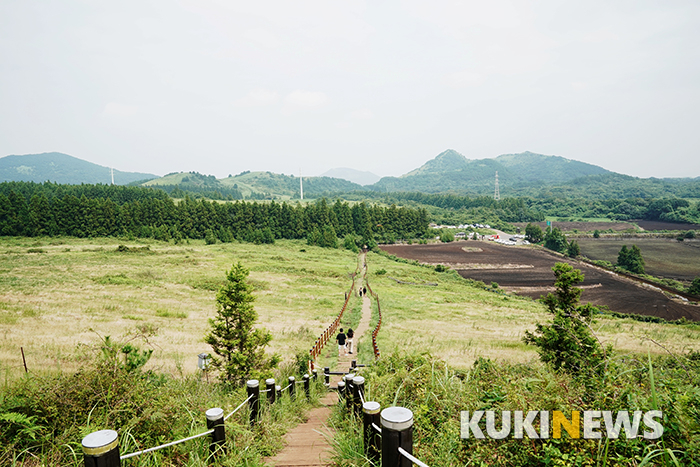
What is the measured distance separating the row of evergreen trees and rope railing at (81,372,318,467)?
78.9 meters

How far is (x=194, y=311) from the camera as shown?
25.8 metres

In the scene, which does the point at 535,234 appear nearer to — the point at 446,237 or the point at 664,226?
the point at 446,237

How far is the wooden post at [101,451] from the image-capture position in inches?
104

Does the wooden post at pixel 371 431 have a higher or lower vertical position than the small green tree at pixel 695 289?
higher

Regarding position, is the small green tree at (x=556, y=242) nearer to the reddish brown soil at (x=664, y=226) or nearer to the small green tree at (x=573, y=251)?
the small green tree at (x=573, y=251)

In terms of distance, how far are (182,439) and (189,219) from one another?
87607mm

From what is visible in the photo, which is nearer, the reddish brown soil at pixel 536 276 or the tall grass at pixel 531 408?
the tall grass at pixel 531 408

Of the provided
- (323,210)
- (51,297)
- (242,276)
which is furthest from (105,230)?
(242,276)

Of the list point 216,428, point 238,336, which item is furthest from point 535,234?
point 216,428

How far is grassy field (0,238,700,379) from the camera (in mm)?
16422

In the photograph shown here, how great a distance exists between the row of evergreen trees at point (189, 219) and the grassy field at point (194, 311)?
27.6 meters

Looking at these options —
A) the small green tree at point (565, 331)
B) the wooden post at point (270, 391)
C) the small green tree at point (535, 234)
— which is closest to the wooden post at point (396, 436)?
the wooden post at point (270, 391)

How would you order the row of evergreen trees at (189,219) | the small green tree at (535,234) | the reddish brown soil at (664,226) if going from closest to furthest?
the row of evergreen trees at (189,219) < the small green tree at (535,234) < the reddish brown soil at (664,226)

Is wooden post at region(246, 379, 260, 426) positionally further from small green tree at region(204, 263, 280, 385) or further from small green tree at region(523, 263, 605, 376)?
small green tree at region(523, 263, 605, 376)
